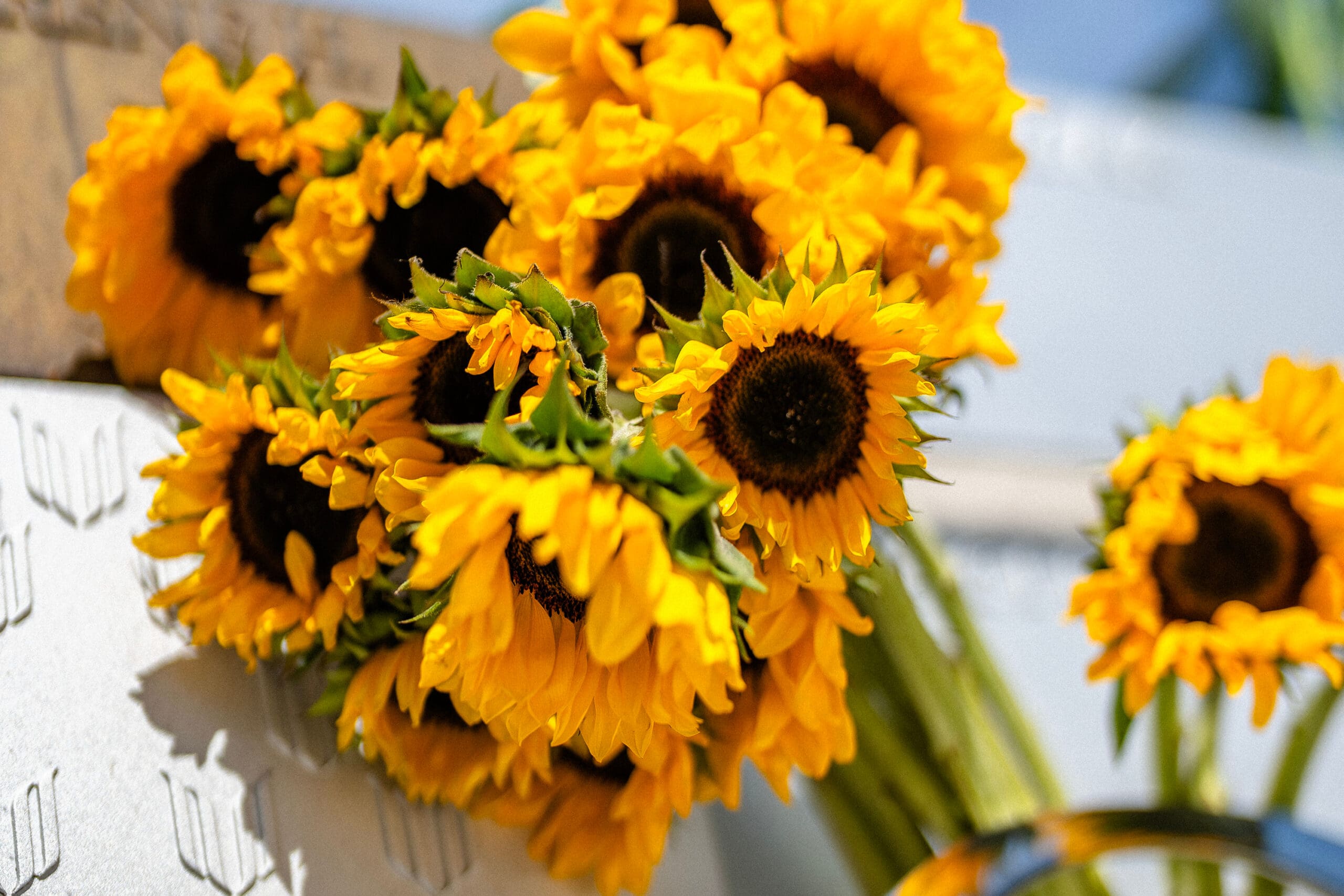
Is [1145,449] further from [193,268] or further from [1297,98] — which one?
[1297,98]

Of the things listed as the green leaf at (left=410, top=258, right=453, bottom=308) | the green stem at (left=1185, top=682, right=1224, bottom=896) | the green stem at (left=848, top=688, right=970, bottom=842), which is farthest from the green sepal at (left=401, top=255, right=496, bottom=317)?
the green stem at (left=1185, top=682, right=1224, bottom=896)

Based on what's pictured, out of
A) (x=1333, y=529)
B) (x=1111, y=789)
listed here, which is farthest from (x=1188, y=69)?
(x=1333, y=529)

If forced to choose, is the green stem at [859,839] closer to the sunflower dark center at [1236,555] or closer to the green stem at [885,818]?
the green stem at [885,818]

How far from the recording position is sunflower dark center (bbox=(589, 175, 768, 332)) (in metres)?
0.28

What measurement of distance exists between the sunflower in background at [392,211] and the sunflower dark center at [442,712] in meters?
0.10

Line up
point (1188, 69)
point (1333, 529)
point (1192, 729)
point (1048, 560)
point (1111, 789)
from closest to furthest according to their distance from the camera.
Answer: point (1333, 529) < point (1192, 729) < point (1111, 789) < point (1048, 560) < point (1188, 69)

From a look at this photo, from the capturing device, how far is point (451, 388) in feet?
0.82

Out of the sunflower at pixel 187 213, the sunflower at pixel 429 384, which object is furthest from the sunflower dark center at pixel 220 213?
the sunflower at pixel 429 384

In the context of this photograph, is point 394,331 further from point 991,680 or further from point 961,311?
point 991,680

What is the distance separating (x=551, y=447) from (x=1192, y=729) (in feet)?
1.12

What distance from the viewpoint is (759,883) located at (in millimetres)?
387

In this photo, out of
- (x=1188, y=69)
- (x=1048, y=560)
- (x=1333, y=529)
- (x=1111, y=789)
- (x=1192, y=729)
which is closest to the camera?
(x=1333, y=529)

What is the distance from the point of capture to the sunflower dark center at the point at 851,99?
31 centimetres

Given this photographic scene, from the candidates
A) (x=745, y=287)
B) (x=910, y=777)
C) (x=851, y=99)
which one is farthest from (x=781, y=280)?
(x=910, y=777)
